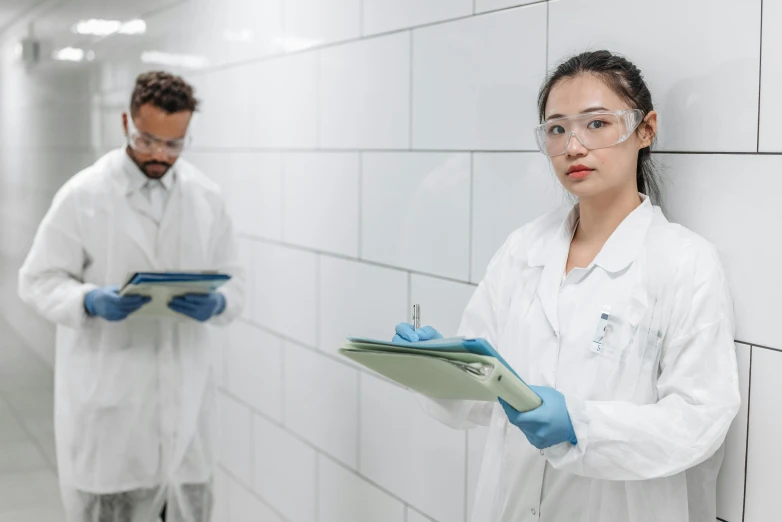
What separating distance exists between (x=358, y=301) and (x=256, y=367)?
2.55 ft

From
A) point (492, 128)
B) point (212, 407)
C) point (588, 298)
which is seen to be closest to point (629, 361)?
point (588, 298)

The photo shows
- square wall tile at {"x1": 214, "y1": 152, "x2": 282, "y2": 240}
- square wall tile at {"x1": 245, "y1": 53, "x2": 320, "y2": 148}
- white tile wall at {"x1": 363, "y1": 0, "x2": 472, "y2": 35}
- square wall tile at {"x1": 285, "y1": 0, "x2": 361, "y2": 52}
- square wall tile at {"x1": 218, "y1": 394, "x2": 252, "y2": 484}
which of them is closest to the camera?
white tile wall at {"x1": 363, "y1": 0, "x2": 472, "y2": 35}

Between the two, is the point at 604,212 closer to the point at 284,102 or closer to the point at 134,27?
the point at 284,102

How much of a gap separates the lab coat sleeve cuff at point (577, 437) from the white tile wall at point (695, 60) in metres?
0.47

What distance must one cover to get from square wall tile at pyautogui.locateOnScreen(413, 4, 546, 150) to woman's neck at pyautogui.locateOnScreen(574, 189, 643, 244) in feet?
0.98

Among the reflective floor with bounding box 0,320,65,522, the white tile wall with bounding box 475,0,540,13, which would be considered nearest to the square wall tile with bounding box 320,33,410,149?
the white tile wall with bounding box 475,0,540,13

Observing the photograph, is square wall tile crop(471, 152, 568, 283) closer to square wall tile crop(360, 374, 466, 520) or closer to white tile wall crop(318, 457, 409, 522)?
square wall tile crop(360, 374, 466, 520)

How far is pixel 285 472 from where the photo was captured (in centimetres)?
271

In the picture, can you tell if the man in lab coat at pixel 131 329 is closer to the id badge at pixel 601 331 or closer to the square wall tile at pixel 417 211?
the square wall tile at pixel 417 211

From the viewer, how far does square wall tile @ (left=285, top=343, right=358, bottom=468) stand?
2.33m

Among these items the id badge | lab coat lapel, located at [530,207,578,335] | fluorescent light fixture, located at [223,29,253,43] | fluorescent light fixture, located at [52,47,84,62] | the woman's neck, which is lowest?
the id badge

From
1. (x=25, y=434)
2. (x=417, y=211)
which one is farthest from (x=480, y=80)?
(x=25, y=434)

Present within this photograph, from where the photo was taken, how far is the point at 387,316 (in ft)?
7.00

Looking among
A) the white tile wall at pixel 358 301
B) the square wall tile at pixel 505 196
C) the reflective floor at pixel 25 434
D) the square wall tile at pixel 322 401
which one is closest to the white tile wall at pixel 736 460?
the square wall tile at pixel 505 196
